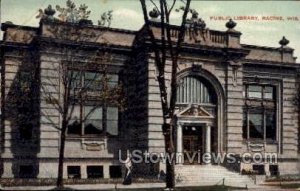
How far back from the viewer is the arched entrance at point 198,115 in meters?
27.0

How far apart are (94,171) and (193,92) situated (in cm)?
707

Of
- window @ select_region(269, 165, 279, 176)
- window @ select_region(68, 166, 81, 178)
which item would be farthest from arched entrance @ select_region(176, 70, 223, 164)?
window @ select_region(68, 166, 81, 178)

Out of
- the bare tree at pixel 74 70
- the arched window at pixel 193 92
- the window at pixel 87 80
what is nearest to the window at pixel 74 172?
the bare tree at pixel 74 70

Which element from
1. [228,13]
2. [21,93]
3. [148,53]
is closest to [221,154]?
[148,53]

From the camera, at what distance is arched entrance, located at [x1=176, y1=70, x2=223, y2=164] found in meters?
27.0

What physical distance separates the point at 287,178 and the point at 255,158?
242 centimetres

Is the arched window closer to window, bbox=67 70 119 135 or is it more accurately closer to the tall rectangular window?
the tall rectangular window

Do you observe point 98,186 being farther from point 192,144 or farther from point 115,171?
point 192,144

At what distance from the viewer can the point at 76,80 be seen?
22047 millimetres

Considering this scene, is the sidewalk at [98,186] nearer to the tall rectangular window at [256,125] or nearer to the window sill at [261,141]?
the window sill at [261,141]

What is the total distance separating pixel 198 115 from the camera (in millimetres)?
27312

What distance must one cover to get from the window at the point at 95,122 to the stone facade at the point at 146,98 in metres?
0.37

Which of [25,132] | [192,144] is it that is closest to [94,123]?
[25,132]

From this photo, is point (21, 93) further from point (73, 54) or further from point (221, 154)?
point (221, 154)
